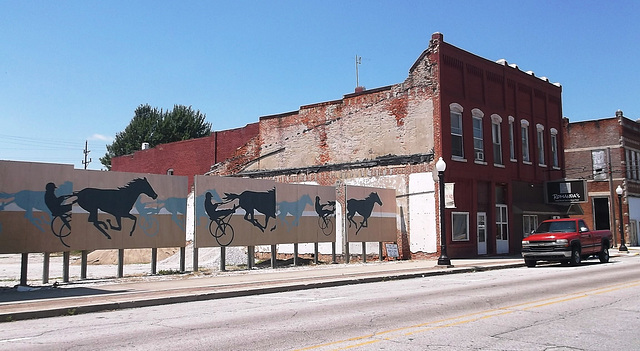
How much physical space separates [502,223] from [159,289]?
22.2 m

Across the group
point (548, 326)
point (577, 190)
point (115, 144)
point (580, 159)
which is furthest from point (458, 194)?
point (115, 144)

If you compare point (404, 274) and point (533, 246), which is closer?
point (404, 274)

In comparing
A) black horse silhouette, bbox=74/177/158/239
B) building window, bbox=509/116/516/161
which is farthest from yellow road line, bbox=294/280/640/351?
building window, bbox=509/116/516/161

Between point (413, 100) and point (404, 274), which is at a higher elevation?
point (413, 100)

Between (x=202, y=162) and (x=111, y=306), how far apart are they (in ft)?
109

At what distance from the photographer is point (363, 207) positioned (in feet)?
85.7

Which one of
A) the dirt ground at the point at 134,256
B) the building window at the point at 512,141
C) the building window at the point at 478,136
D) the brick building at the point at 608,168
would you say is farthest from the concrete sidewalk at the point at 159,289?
the brick building at the point at 608,168

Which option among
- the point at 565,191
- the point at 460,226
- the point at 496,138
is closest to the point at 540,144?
the point at 565,191

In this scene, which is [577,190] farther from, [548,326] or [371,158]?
[548,326]

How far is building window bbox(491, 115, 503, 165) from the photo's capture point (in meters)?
31.7

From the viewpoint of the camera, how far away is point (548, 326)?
892 centimetres

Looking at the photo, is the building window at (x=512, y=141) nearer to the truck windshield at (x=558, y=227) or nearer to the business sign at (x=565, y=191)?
the business sign at (x=565, y=191)

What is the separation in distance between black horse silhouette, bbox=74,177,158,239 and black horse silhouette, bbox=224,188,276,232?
3.41 meters

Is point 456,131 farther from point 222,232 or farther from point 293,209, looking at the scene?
point 222,232
